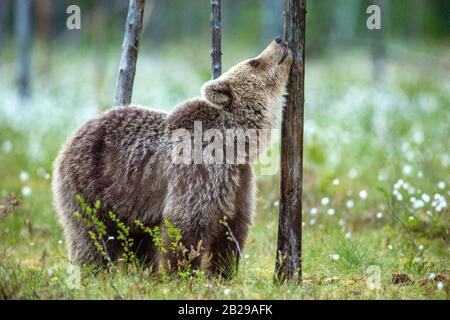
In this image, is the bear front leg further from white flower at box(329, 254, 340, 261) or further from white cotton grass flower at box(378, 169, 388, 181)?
white cotton grass flower at box(378, 169, 388, 181)

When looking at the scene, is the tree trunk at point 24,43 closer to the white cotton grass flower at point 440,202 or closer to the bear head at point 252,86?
the bear head at point 252,86

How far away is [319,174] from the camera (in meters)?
9.02

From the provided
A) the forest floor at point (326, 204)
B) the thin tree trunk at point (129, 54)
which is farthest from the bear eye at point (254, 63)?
the forest floor at point (326, 204)

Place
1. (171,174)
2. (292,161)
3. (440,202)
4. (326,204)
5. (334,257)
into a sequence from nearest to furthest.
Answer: (292,161) < (171,174) < (334,257) < (440,202) < (326,204)

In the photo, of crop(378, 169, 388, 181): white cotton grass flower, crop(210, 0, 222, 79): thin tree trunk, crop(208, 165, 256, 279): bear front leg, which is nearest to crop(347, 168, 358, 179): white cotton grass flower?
crop(378, 169, 388, 181): white cotton grass flower

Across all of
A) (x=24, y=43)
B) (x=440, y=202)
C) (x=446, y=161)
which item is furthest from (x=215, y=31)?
(x=24, y=43)

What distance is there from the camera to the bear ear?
16.8 feet

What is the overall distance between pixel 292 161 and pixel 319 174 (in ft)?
14.2

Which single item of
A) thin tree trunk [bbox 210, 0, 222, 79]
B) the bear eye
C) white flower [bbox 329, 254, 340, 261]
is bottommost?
white flower [bbox 329, 254, 340, 261]

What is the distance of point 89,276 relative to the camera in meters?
5.19

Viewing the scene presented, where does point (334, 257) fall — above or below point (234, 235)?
below

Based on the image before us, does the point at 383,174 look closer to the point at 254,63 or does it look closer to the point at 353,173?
the point at 353,173

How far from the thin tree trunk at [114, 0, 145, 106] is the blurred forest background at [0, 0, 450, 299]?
1.12 meters
